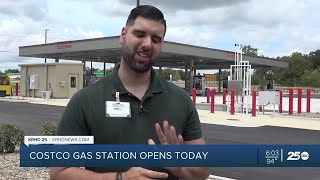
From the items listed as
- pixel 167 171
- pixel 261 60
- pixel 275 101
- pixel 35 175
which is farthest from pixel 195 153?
pixel 261 60

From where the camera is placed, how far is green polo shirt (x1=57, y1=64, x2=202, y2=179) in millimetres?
2172

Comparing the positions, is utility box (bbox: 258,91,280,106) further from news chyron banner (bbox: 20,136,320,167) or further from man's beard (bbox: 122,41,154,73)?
news chyron banner (bbox: 20,136,320,167)

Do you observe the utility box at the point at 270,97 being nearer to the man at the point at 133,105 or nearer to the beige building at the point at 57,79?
the man at the point at 133,105

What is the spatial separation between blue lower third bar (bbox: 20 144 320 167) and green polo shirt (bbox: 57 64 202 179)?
180 mm

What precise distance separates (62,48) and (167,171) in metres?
41.2

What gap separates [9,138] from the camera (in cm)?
880

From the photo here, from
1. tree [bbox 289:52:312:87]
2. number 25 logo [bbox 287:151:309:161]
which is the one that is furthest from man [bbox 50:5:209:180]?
tree [bbox 289:52:312:87]

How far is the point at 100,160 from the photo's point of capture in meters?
1.95

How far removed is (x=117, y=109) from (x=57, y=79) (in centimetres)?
3526

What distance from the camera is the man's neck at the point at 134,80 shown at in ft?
7.61

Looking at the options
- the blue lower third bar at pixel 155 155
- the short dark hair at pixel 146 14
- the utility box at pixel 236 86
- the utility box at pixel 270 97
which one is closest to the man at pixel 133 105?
the short dark hair at pixel 146 14

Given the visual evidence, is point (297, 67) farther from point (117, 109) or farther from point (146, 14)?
point (117, 109)

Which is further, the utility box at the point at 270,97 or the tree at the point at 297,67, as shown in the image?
the tree at the point at 297,67

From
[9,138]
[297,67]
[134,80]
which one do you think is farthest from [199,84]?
[297,67]
